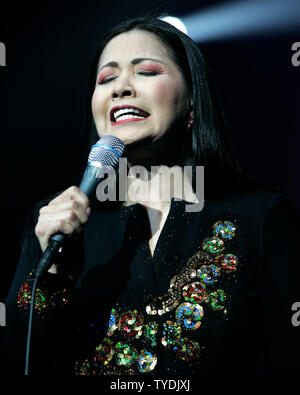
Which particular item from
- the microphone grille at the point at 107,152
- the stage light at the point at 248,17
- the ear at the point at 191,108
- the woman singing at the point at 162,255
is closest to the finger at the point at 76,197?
the woman singing at the point at 162,255

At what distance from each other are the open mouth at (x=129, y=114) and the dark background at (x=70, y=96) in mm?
585

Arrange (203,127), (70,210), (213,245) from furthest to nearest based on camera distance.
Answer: (203,127) < (213,245) < (70,210)

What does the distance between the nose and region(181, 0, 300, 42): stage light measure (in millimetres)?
680

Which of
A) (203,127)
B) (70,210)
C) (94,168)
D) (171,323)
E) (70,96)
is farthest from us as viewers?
(70,96)

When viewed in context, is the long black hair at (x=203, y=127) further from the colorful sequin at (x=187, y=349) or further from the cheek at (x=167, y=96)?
the colorful sequin at (x=187, y=349)

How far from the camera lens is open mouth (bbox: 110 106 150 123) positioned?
1.42m

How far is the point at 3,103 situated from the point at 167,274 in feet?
3.37

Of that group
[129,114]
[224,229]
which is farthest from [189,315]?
[129,114]

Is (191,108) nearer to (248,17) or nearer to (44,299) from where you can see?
(248,17)

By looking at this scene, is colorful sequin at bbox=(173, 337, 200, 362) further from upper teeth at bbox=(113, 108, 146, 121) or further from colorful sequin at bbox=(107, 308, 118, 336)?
upper teeth at bbox=(113, 108, 146, 121)

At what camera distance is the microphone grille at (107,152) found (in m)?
1.17

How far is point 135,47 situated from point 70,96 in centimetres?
53

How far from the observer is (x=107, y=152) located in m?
1.21

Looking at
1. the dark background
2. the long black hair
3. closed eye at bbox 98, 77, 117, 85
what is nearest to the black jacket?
the long black hair
